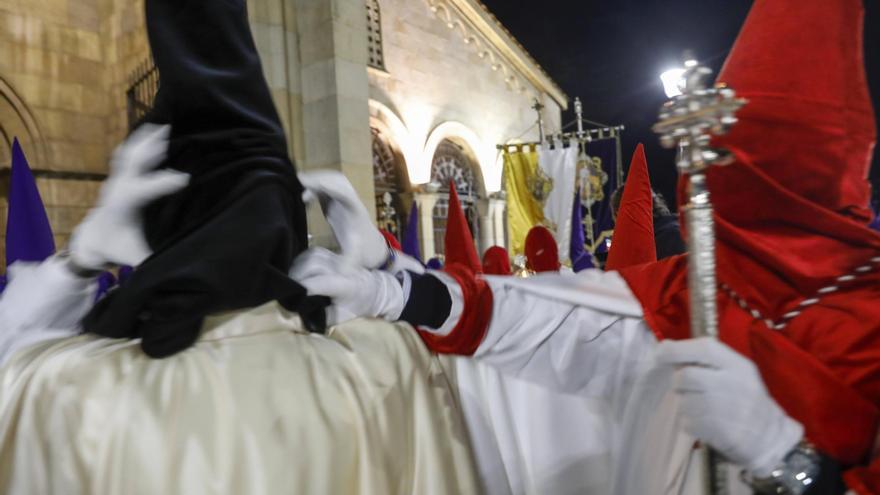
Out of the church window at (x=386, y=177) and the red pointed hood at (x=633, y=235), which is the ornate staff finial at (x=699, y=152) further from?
the church window at (x=386, y=177)

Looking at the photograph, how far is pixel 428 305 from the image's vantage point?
1.51 meters

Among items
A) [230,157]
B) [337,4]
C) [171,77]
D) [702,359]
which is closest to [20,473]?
[230,157]

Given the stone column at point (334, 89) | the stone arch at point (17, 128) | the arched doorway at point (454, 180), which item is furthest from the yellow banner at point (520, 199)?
the stone arch at point (17, 128)

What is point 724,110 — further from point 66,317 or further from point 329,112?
point 329,112

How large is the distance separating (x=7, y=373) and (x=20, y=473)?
0.77 ft

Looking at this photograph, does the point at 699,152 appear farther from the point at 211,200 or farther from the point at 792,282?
the point at 211,200

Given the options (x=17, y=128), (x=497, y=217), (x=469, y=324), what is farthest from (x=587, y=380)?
(x=497, y=217)

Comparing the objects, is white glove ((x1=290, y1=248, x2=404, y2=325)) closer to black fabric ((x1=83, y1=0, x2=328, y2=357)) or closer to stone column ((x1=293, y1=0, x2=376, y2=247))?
black fabric ((x1=83, y1=0, x2=328, y2=357))

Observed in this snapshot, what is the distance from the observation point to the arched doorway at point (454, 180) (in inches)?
472

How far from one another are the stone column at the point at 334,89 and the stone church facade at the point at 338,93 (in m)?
0.01

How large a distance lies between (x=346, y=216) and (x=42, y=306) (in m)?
0.85

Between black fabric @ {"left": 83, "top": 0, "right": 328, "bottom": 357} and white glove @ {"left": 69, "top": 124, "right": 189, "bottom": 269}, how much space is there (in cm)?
3

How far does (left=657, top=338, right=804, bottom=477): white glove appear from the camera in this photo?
92 cm

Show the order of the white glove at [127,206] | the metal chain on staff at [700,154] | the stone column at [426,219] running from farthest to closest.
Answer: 1. the stone column at [426,219]
2. the white glove at [127,206]
3. the metal chain on staff at [700,154]
